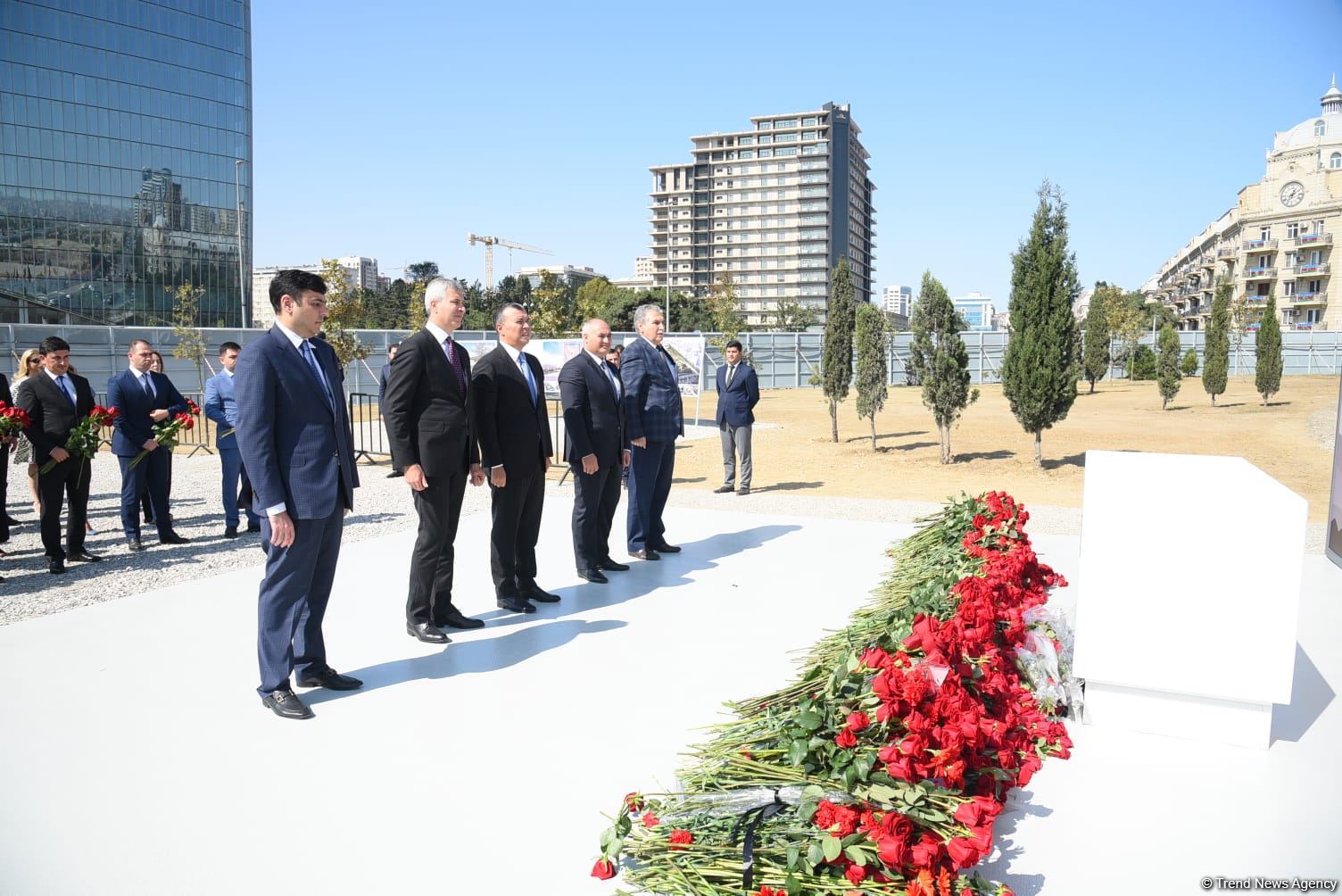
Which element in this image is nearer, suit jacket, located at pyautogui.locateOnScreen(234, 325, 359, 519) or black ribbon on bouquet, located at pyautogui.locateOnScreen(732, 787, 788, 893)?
black ribbon on bouquet, located at pyautogui.locateOnScreen(732, 787, 788, 893)

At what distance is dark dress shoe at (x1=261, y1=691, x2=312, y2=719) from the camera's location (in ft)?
12.1

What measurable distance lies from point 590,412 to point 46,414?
4.65 metres

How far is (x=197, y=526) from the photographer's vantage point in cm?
882

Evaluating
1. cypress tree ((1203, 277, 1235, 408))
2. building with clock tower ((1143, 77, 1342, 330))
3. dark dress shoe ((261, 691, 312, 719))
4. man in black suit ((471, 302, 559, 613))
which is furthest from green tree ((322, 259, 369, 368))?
building with clock tower ((1143, 77, 1342, 330))

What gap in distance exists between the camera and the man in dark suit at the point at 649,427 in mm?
6734

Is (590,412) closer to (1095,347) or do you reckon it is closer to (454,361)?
(454,361)

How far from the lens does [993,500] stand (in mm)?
5738

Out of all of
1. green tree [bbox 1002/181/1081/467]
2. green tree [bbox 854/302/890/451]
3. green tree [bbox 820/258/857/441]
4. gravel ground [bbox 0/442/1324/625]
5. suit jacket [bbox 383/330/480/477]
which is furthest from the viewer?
green tree [bbox 820/258/857/441]

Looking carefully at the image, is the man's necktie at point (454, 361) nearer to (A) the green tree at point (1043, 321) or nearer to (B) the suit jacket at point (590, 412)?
(B) the suit jacket at point (590, 412)

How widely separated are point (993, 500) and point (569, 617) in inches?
115

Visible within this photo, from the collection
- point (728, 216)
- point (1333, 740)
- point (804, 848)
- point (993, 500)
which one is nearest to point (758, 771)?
point (804, 848)

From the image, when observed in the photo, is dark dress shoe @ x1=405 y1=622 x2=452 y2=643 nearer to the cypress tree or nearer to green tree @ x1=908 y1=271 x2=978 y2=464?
green tree @ x1=908 y1=271 x2=978 y2=464

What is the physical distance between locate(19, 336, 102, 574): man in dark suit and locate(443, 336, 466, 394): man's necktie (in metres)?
4.20

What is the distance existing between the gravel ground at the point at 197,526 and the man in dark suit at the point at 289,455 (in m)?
3.02
